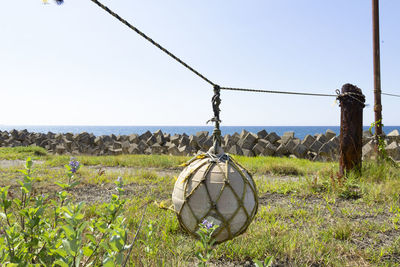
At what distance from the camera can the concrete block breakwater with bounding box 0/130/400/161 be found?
8.65 meters

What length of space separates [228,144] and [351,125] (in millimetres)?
5969

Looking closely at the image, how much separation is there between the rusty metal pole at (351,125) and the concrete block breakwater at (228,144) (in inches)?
88.1

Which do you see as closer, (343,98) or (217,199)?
(217,199)

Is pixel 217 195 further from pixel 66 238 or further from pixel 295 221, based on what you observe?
pixel 295 221

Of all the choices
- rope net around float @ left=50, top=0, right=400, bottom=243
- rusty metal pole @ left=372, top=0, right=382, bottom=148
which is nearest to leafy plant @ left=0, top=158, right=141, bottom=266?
rope net around float @ left=50, top=0, right=400, bottom=243

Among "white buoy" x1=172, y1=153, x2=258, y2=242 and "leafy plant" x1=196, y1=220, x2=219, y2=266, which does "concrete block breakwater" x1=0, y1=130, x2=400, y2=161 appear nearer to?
"white buoy" x1=172, y1=153, x2=258, y2=242

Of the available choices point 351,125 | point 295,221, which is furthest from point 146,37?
point 351,125

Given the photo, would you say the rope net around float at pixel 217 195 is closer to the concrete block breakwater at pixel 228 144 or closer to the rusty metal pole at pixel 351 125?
the rusty metal pole at pixel 351 125

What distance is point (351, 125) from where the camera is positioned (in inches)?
185

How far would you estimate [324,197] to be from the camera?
4266mm

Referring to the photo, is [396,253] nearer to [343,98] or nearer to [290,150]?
[343,98]

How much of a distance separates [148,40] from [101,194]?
4268mm

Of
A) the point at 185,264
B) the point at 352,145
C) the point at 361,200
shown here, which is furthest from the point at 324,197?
the point at 185,264

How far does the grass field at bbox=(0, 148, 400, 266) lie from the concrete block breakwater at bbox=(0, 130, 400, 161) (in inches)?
109
